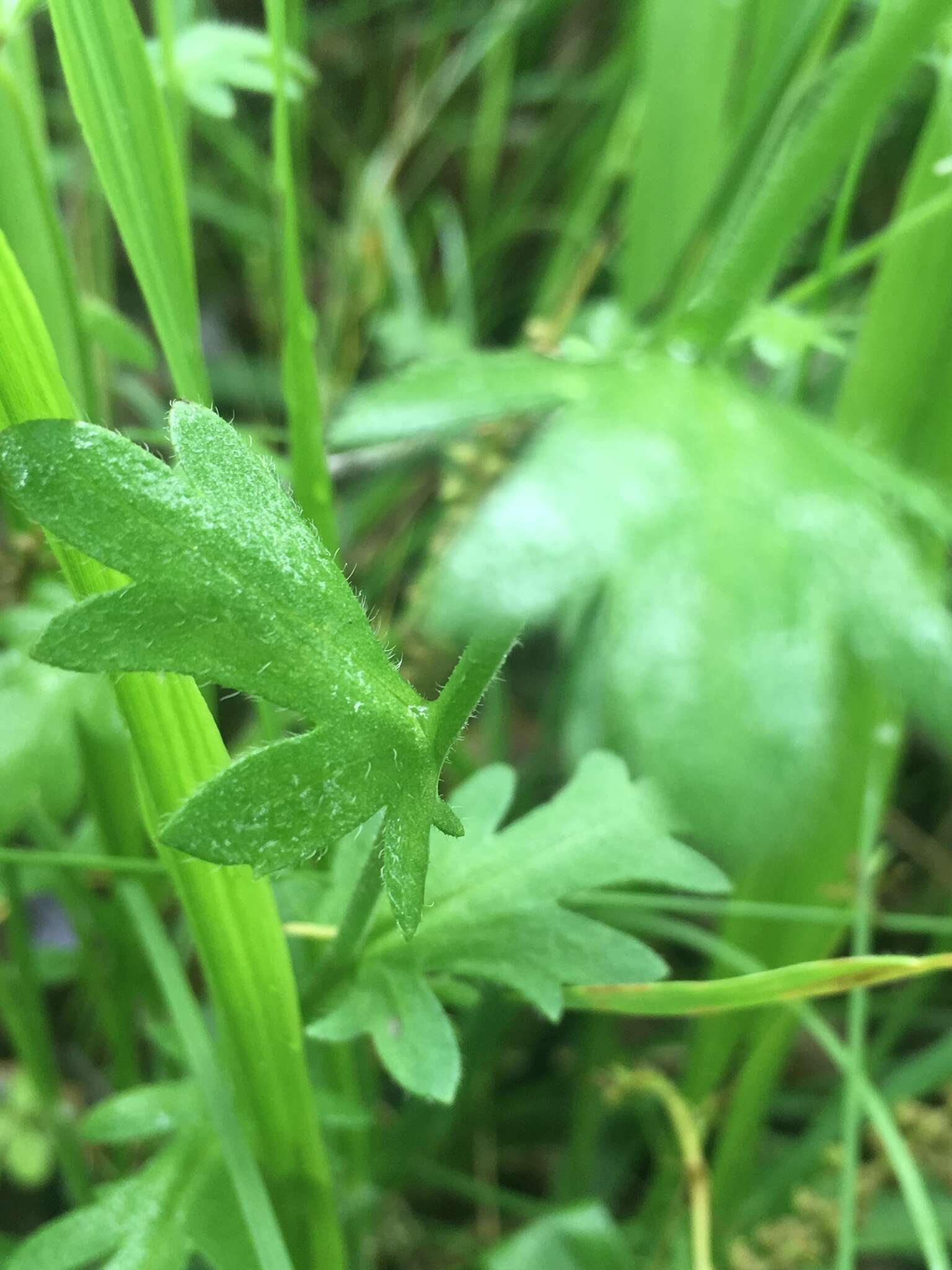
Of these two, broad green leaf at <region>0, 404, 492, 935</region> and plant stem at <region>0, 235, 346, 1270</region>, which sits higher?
broad green leaf at <region>0, 404, 492, 935</region>

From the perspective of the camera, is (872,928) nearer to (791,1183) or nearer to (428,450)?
(791,1183)

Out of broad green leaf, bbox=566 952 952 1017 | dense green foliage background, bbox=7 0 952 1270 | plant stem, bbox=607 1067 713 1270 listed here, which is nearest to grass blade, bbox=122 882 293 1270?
dense green foliage background, bbox=7 0 952 1270

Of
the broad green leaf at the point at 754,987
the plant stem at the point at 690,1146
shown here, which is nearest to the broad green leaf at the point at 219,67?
the broad green leaf at the point at 754,987

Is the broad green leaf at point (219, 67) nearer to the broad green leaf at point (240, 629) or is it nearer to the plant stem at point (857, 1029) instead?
the broad green leaf at point (240, 629)

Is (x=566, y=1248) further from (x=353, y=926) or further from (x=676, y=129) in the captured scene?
(x=676, y=129)

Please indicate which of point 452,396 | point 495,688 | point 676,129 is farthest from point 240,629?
point 676,129

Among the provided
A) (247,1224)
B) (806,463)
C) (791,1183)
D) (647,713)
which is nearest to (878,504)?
(806,463)

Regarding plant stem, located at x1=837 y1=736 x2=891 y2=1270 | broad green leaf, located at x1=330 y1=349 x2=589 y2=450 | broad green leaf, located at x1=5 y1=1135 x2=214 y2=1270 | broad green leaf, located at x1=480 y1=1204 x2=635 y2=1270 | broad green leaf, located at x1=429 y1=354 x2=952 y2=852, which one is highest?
broad green leaf, located at x1=330 y1=349 x2=589 y2=450

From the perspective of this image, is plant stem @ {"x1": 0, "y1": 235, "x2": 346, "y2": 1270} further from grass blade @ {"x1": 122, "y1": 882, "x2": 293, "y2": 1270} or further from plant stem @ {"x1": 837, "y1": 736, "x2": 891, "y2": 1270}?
plant stem @ {"x1": 837, "y1": 736, "x2": 891, "y2": 1270}
